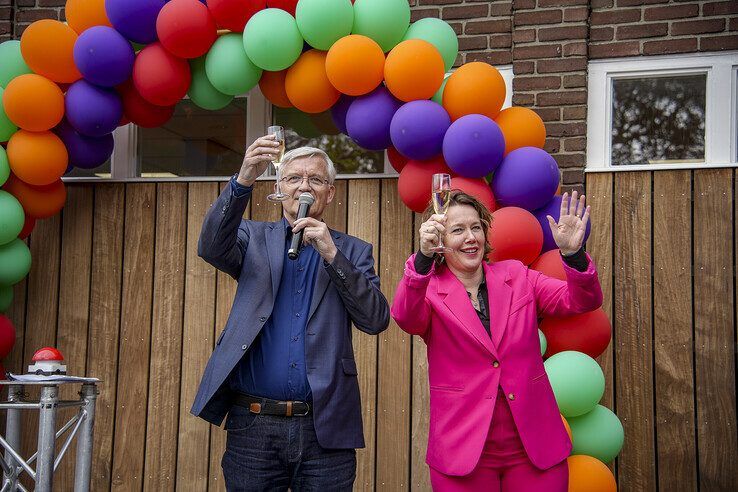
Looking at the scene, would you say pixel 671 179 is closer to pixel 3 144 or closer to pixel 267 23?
pixel 267 23

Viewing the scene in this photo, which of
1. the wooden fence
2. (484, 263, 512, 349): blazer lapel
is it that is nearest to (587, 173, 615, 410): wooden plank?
the wooden fence

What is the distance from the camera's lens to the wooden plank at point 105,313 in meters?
4.52

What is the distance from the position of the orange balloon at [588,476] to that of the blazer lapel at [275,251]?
141cm

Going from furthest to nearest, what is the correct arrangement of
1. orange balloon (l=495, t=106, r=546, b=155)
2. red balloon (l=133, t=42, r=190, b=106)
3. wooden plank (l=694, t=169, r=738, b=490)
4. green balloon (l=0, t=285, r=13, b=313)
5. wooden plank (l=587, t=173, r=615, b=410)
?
green balloon (l=0, t=285, r=13, b=313), wooden plank (l=587, t=173, r=615, b=410), wooden plank (l=694, t=169, r=738, b=490), red balloon (l=133, t=42, r=190, b=106), orange balloon (l=495, t=106, r=546, b=155)

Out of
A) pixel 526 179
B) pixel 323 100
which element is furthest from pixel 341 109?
pixel 526 179

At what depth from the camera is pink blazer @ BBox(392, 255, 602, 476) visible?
247 centimetres

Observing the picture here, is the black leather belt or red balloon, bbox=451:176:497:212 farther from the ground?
red balloon, bbox=451:176:497:212

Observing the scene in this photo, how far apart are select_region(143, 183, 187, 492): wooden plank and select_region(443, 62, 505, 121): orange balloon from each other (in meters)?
1.83

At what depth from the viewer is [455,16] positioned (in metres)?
4.48

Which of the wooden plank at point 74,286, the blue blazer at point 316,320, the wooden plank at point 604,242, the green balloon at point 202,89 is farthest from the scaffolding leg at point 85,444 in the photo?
the wooden plank at point 604,242

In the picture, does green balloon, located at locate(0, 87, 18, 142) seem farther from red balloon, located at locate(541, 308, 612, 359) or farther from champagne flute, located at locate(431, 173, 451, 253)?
red balloon, located at locate(541, 308, 612, 359)

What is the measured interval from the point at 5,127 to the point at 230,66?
1223 millimetres

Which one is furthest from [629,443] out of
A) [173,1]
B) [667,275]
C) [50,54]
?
[50,54]

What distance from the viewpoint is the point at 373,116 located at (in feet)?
11.9
